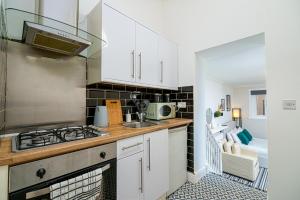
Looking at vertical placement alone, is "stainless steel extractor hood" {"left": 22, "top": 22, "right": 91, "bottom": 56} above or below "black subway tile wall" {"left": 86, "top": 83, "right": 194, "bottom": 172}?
above

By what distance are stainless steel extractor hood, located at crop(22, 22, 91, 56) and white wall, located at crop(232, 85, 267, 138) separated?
6.24 metres

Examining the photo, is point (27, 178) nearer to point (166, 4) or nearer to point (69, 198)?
point (69, 198)

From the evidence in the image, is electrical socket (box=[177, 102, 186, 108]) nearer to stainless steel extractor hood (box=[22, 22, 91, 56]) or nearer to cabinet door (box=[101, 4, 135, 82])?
cabinet door (box=[101, 4, 135, 82])

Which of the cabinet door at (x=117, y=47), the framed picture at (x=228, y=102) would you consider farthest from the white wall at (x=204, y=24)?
the framed picture at (x=228, y=102)

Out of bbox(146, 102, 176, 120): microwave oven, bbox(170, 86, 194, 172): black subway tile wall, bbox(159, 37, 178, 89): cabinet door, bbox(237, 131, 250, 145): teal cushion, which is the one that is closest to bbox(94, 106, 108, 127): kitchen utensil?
bbox(146, 102, 176, 120): microwave oven

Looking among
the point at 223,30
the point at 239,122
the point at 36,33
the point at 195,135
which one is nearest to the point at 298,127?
the point at 195,135

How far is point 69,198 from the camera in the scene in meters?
0.82

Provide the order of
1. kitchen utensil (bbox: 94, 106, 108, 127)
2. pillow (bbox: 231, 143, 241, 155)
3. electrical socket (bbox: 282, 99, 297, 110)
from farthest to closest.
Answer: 1. pillow (bbox: 231, 143, 241, 155)
2. kitchen utensil (bbox: 94, 106, 108, 127)
3. electrical socket (bbox: 282, 99, 297, 110)

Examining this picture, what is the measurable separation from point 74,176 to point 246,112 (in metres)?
6.43

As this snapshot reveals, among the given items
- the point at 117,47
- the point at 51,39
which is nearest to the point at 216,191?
the point at 117,47

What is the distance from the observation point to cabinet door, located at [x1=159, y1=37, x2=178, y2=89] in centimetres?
202

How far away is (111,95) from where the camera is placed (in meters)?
1.78

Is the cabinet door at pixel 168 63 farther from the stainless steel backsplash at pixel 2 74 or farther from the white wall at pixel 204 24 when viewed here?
the stainless steel backsplash at pixel 2 74

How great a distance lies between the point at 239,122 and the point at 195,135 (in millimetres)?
4791
